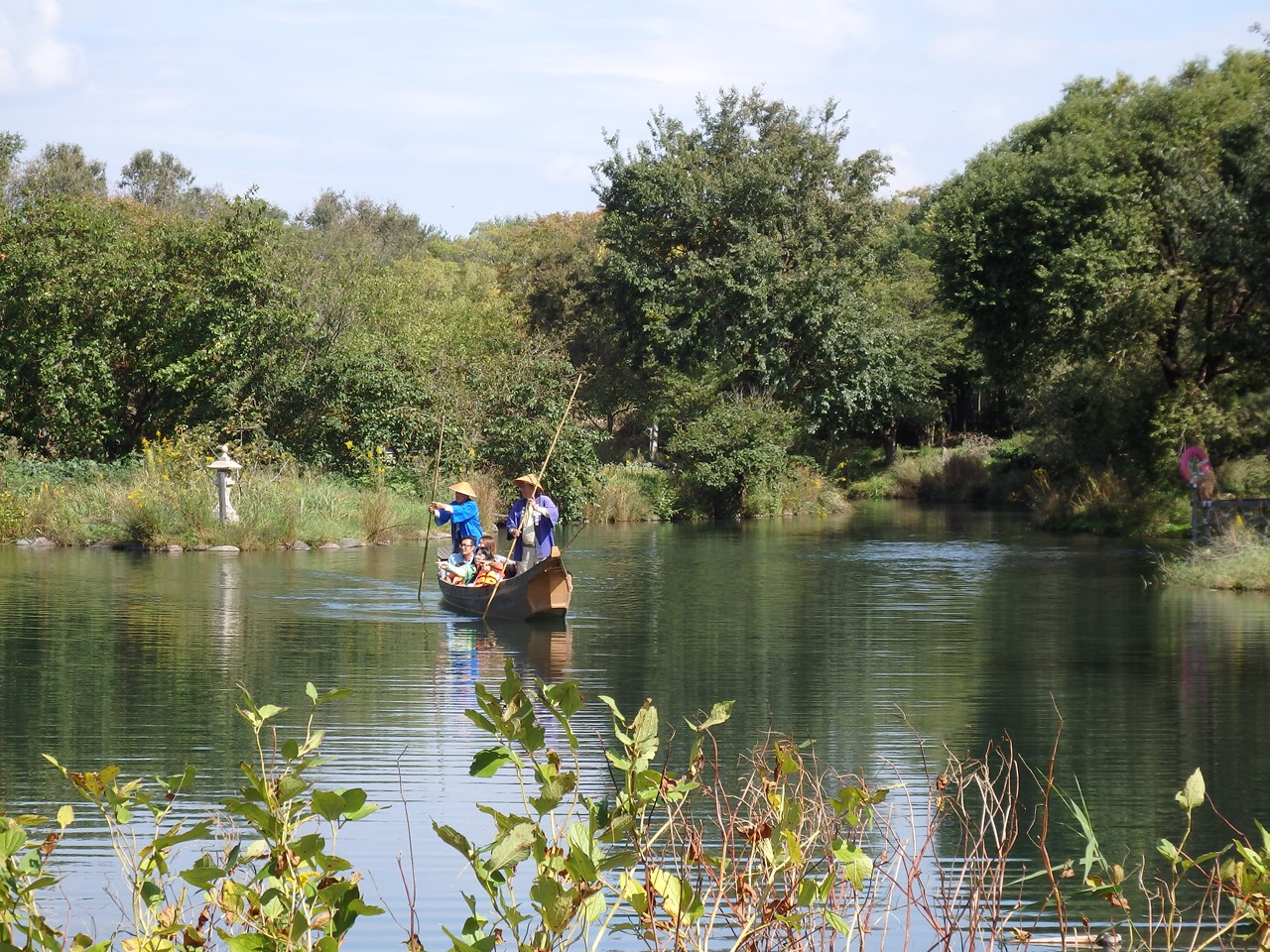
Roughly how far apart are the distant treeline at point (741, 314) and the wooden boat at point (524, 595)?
36.5ft

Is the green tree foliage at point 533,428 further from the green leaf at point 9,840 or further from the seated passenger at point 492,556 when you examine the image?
the green leaf at point 9,840

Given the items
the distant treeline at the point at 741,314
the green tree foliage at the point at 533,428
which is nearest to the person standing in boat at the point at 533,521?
the distant treeline at the point at 741,314

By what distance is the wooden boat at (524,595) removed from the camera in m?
15.3

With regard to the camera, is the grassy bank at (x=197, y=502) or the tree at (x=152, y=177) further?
the tree at (x=152, y=177)

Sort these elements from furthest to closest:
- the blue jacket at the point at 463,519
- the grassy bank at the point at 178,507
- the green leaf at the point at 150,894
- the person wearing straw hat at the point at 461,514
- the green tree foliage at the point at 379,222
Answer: the green tree foliage at the point at 379,222 < the grassy bank at the point at 178,507 < the blue jacket at the point at 463,519 < the person wearing straw hat at the point at 461,514 < the green leaf at the point at 150,894

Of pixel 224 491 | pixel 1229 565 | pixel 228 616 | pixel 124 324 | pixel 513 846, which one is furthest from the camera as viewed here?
pixel 124 324

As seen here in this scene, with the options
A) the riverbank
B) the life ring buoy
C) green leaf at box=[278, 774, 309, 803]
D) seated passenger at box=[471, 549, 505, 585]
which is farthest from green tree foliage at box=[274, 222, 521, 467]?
green leaf at box=[278, 774, 309, 803]

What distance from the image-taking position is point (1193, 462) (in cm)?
2380

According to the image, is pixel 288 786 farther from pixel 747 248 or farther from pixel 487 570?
pixel 747 248

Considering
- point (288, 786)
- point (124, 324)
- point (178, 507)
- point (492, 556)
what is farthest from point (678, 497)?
point (288, 786)

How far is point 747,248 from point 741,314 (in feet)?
5.33

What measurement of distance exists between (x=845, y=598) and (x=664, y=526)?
1369 cm

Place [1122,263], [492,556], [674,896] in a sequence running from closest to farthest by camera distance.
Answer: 1. [674,896]
2. [492,556]
3. [1122,263]

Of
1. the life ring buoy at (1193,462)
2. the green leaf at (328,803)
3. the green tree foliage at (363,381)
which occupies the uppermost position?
the green tree foliage at (363,381)
